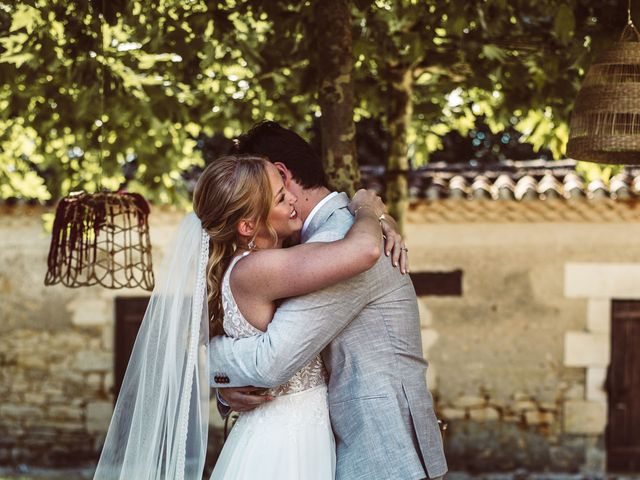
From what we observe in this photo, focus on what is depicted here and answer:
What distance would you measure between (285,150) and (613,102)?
1.33 meters

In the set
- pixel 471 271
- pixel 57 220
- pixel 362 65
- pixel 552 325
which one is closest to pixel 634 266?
pixel 552 325

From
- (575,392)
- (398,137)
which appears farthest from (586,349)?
(398,137)

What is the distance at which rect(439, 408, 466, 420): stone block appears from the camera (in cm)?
850

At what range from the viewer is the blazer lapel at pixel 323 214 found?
2795 millimetres

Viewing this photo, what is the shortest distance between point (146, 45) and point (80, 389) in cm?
482

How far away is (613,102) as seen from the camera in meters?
3.41

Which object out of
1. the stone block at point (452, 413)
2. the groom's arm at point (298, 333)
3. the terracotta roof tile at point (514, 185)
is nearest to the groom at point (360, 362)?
the groom's arm at point (298, 333)

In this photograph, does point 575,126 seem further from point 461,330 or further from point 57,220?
point 461,330

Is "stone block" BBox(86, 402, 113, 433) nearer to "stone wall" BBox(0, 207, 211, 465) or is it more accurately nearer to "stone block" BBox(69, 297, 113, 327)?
"stone wall" BBox(0, 207, 211, 465)

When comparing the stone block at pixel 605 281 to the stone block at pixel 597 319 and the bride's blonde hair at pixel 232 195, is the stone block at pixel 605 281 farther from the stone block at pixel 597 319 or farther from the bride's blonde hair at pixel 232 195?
the bride's blonde hair at pixel 232 195

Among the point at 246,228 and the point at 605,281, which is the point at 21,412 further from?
the point at 246,228

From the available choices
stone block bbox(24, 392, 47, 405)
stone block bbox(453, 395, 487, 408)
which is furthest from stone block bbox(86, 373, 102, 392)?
stone block bbox(453, 395, 487, 408)

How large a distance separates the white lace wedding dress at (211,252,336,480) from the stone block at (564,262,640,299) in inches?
241

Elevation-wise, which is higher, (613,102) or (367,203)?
(613,102)
